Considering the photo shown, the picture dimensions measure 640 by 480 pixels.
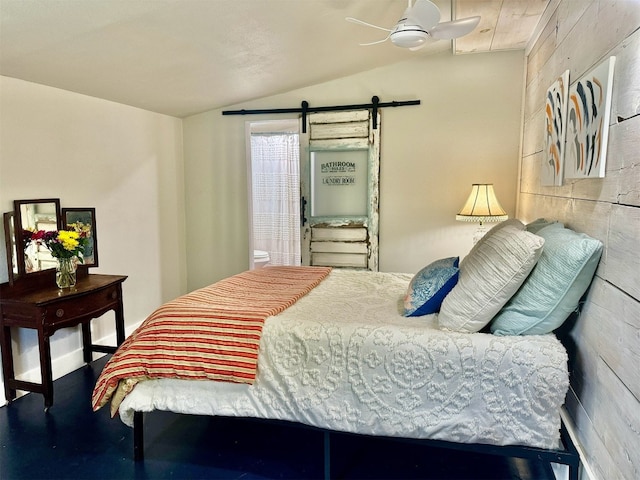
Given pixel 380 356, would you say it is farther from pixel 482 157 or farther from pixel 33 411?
pixel 482 157

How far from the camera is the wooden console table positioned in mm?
2510

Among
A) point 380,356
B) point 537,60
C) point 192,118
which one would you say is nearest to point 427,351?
point 380,356

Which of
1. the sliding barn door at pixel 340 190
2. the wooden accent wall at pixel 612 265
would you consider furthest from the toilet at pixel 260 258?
the wooden accent wall at pixel 612 265

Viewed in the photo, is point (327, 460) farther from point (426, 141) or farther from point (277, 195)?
point (277, 195)

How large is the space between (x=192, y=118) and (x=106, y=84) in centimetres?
143

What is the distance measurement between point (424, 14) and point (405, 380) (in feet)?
5.92

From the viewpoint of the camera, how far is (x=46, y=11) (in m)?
1.98

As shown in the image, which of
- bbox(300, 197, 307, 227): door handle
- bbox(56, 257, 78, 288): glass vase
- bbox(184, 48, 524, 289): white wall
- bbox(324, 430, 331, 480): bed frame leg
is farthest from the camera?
bbox(300, 197, 307, 227): door handle

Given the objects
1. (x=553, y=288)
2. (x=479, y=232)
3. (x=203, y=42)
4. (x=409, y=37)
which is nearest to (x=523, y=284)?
(x=553, y=288)

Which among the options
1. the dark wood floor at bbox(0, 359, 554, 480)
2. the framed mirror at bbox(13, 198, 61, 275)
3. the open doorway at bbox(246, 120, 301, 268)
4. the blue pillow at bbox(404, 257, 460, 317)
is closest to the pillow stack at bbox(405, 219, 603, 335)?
the blue pillow at bbox(404, 257, 460, 317)

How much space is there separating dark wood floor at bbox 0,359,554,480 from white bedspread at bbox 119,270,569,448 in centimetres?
21

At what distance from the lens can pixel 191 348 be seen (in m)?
1.98

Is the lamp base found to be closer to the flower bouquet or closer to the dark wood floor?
the dark wood floor

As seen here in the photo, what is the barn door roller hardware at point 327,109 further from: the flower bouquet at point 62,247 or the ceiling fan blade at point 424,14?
the flower bouquet at point 62,247
